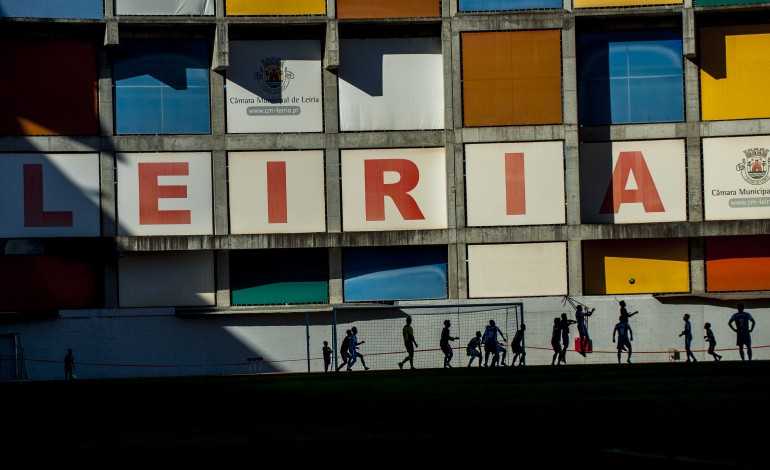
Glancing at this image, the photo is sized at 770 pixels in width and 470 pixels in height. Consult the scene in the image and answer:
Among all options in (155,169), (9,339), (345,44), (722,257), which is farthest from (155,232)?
(722,257)

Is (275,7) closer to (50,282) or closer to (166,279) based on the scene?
(166,279)

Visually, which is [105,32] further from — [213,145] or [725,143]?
[725,143]

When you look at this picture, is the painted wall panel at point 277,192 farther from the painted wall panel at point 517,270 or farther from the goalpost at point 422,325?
the painted wall panel at point 517,270

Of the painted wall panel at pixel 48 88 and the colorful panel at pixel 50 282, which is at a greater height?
the painted wall panel at pixel 48 88

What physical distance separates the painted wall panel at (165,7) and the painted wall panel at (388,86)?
6028mm

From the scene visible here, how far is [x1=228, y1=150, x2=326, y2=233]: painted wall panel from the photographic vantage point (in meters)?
56.4

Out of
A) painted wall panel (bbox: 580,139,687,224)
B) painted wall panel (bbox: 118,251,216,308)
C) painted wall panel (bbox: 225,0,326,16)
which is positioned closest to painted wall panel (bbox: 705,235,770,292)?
painted wall panel (bbox: 580,139,687,224)

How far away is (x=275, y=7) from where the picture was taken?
55750 mm

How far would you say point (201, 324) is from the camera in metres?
55.7

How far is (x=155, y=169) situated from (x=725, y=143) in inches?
957

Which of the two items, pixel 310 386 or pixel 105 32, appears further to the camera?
pixel 105 32

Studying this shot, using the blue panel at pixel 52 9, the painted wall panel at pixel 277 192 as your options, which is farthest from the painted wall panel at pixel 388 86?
the blue panel at pixel 52 9

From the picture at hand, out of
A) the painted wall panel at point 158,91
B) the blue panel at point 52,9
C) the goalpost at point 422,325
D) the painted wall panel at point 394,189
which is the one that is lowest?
the goalpost at point 422,325

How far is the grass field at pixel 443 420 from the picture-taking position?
14.3 meters
